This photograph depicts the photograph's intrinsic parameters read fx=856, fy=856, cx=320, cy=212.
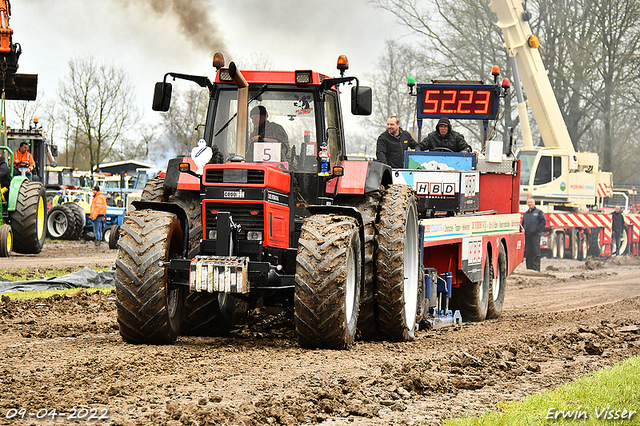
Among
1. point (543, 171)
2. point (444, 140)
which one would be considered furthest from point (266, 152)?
point (543, 171)

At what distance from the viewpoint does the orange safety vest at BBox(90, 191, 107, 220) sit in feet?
90.8

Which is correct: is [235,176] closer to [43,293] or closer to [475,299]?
[475,299]

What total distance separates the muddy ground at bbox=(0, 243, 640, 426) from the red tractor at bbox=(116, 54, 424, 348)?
1.02 feet

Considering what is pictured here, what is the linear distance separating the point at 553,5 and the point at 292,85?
33761 mm

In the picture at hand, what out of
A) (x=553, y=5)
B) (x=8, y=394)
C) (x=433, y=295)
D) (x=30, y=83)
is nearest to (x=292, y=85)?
(x=433, y=295)

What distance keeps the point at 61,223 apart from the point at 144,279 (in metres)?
21.2

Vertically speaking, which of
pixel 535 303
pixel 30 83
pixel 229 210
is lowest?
pixel 535 303

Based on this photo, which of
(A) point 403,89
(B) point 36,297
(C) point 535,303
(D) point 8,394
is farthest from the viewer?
(A) point 403,89

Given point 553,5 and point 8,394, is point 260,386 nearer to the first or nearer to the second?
point 8,394

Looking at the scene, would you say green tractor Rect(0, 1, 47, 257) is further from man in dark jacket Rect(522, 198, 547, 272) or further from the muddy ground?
man in dark jacket Rect(522, 198, 547, 272)

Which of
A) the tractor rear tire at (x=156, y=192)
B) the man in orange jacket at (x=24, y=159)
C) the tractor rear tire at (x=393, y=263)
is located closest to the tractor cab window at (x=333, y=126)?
the tractor rear tire at (x=393, y=263)

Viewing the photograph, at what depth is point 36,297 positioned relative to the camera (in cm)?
1283

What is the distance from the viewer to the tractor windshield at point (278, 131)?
28.9ft

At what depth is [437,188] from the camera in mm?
12562
